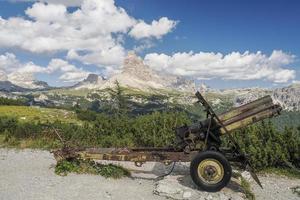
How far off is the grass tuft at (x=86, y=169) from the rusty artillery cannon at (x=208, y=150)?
69 cm

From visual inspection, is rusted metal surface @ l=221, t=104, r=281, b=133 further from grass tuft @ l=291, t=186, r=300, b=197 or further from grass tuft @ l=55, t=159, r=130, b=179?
grass tuft @ l=55, t=159, r=130, b=179

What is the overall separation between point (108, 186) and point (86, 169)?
6.53 ft

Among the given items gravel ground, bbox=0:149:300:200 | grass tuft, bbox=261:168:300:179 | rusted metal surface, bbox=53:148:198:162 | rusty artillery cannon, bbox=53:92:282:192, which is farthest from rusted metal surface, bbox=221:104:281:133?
grass tuft, bbox=261:168:300:179

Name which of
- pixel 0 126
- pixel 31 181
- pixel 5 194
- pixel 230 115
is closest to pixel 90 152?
pixel 31 181

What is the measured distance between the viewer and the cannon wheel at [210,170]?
12.0m

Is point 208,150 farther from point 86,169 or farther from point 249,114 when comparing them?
point 86,169

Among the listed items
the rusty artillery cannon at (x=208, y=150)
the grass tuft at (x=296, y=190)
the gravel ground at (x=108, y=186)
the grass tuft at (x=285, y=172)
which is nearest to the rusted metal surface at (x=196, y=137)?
the rusty artillery cannon at (x=208, y=150)

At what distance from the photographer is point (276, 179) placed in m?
16.0

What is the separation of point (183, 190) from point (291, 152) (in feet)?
25.2

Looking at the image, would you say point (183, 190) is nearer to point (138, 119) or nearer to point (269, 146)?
point (269, 146)

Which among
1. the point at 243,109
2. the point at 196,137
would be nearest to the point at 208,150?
the point at 196,137

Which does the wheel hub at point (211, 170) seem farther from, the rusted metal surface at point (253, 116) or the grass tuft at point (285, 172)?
the grass tuft at point (285, 172)

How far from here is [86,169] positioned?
1419 centimetres

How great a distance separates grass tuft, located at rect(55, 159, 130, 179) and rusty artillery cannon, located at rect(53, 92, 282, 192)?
2.25 ft
